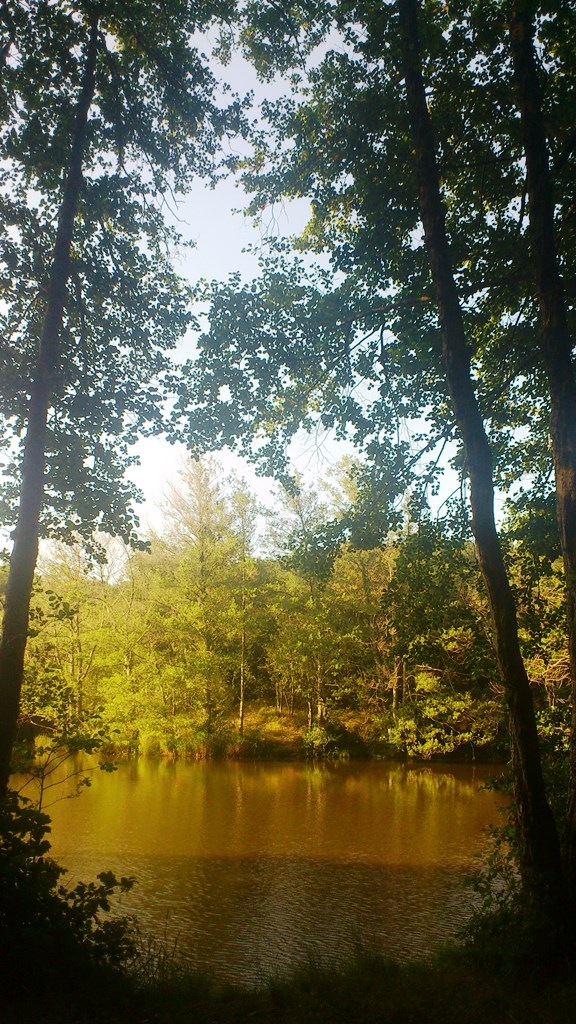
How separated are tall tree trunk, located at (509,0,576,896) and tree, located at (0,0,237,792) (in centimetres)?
423

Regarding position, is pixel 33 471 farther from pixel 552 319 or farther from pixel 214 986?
pixel 552 319

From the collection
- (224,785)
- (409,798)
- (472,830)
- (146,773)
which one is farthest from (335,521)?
(146,773)

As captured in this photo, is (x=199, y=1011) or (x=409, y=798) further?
(x=409, y=798)

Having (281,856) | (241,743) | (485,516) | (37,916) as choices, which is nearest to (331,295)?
(485,516)

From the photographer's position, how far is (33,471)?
6.36 metres

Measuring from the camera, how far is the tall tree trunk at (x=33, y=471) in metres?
5.79

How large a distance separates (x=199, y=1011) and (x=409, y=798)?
15202 millimetres

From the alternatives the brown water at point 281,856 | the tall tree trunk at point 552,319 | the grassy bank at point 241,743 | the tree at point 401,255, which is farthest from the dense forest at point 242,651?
the tall tree trunk at point 552,319

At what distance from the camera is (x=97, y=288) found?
8.18 metres

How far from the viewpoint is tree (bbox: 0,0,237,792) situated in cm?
720

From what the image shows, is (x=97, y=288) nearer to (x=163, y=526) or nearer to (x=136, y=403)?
(x=136, y=403)

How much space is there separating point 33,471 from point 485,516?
484 centimetres

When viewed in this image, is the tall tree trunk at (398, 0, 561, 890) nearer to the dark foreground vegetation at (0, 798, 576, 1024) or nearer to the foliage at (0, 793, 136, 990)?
the dark foreground vegetation at (0, 798, 576, 1024)

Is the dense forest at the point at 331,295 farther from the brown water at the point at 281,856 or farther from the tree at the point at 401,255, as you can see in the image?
the brown water at the point at 281,856
